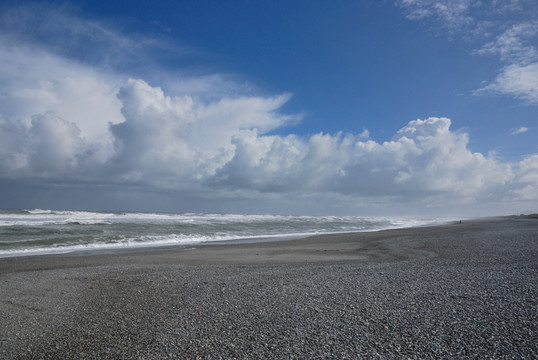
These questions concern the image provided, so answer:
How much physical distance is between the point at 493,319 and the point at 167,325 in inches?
230

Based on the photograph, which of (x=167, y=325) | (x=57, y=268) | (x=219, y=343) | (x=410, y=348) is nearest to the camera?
(x=410, y=348)

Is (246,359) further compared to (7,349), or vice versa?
(7,349)

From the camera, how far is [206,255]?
54.4 ft

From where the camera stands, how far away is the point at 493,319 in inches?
234

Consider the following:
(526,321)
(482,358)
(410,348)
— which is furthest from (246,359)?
(526,321)

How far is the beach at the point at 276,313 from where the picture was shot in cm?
517

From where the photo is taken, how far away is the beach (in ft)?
17.0

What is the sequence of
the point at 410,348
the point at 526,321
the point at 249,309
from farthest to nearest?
the point at 249,309
the point at 526,321
the point at 410,348

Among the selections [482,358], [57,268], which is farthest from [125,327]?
[57,268]

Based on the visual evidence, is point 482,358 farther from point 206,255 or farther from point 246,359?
point 206,255

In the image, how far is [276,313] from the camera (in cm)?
665

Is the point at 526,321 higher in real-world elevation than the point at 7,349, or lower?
higher

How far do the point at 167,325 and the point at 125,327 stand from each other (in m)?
0.78

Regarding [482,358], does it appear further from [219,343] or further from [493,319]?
[219,343]
